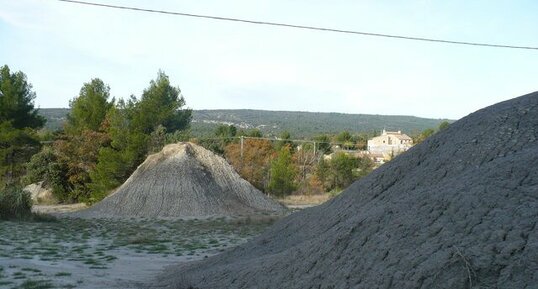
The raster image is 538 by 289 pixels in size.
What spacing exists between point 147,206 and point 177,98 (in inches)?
805

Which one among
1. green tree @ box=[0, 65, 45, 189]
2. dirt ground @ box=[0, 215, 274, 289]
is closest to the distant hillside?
green tree @ box=[0, 65, 45, 189]

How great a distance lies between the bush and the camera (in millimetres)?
21406

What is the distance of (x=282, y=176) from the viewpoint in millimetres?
41875

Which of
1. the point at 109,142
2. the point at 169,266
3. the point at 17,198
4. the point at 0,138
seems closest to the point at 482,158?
the point at 169,266

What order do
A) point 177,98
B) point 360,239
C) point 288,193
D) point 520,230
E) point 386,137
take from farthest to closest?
point 386,137 → point 177,98 → point 288,193 → point 360,239 → point 520,230

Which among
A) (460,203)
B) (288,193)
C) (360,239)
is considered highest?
(460,203)

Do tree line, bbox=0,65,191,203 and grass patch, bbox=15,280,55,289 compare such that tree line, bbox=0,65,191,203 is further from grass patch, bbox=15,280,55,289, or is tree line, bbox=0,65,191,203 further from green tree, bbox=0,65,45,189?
grass patch, bbox=15,280,55,289

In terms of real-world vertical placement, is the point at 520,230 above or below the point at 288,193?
above

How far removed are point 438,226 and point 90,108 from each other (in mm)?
40020

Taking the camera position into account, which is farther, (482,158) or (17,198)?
(17,198)

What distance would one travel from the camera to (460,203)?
19.2ft

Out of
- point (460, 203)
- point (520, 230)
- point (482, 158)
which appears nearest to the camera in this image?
point (520, 230)

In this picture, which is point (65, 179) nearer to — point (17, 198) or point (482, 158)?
point (17, 198)

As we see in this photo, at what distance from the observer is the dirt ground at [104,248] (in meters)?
9.97
